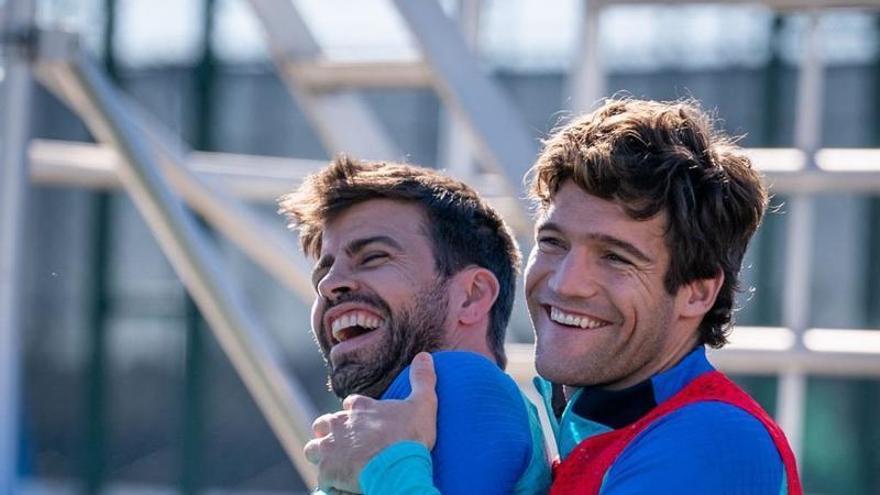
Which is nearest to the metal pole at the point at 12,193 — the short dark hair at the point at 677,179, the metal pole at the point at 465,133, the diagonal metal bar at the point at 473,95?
the diagonal metal bar at the point at 473,95

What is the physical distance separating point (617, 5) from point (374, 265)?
34.8 inches

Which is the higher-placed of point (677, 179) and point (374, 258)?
point (677, 179)

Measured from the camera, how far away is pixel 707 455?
163 cm

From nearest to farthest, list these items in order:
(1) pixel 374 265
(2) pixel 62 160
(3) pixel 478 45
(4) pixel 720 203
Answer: (4) pixel 720 203 → (1) pixel 374 265 → (3) pixel 478 45 → (2) pixel 62 160

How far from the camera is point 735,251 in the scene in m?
1.82

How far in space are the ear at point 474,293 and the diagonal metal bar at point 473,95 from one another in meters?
0.54

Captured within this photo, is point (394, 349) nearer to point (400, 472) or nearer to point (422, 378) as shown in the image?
point (422, 378)

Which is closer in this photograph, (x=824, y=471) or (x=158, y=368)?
(x=824, y=471)

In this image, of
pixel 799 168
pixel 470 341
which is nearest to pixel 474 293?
pixel 470 341

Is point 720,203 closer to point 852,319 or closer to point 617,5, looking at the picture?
point 617,5

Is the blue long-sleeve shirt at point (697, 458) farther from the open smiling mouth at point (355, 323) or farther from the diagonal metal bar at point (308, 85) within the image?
the diagonal metal bar at point (308, 85)

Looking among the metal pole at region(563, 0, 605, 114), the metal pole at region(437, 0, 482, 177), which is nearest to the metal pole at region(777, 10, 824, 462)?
the metal pole at region(563, 0, 605, 114)

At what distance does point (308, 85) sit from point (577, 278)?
1.82 m

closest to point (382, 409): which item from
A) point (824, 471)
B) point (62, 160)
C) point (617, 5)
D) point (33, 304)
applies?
point (617, 5)
